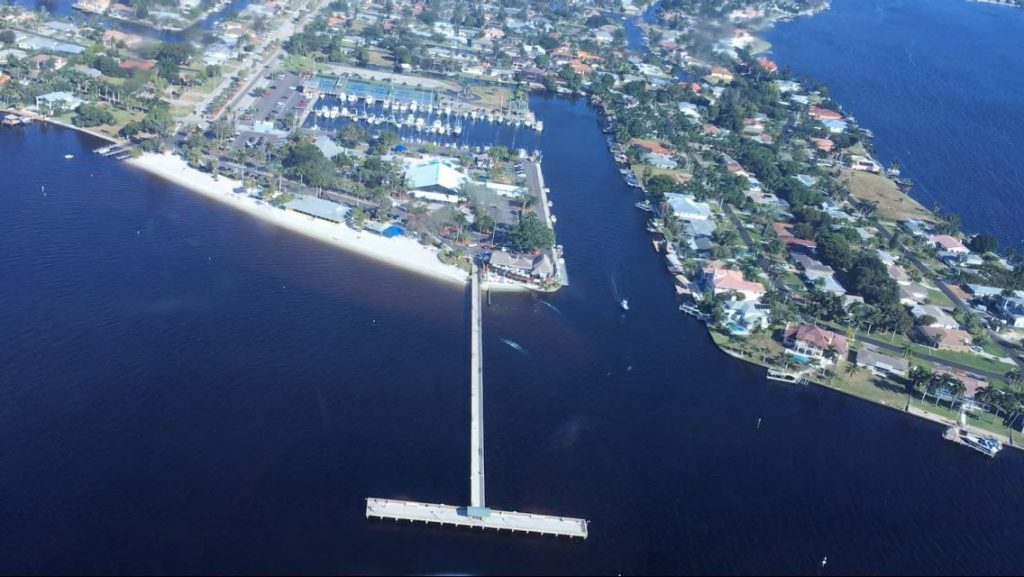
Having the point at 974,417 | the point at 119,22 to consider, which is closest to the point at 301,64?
the point at 119,22

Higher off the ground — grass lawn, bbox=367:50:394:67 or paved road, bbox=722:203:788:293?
→ grass lawn, bbox=367:50:394:67

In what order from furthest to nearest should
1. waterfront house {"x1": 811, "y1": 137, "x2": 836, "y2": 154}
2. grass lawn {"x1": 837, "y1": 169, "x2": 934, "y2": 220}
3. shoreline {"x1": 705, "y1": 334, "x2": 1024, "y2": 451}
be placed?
waterfront house {"x1": 811, "y1": 137, "x2": 836, "y2": 154}
grass lawn {"x1": 837, "y1": 169, "x2": 934, "y2": 220}
shoreline {"x1": 705, "y1": 334, "x2": 1024, "y2": 451}

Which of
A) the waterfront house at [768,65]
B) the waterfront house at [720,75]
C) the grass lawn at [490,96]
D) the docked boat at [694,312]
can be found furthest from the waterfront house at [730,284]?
the waterfront house at [768,65]

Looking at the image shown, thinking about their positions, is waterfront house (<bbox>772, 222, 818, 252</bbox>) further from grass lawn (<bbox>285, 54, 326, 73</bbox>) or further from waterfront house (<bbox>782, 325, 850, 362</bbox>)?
grass lawn (<bbox>285, 54, 326, 73</bbox>)

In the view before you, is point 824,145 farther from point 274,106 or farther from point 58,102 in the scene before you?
point 58,102

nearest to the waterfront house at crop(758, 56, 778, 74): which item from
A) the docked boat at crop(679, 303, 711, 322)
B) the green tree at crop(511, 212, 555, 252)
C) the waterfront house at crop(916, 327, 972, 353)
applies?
the waterfront house at crop(916, 327, 972, 353)

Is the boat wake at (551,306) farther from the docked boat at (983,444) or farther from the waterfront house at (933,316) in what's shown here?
the waterfront house at (933,316)

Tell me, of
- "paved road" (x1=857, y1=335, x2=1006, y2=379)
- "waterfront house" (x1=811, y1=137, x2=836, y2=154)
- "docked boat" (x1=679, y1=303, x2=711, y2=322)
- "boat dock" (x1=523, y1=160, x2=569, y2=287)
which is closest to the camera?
"paved road" (x1=857, y1=335, x2=1006, y2=379)

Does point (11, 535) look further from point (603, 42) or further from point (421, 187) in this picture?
point (603, 42)
